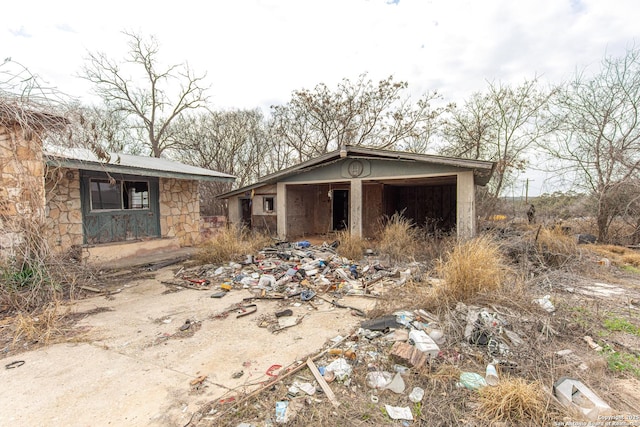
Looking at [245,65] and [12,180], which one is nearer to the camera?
[12,180]

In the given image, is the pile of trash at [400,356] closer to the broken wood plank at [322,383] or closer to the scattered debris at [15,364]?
the broken wood plank at [322,383]

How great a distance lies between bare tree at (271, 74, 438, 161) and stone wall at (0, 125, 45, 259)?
1434 centimetres

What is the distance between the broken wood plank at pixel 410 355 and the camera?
9.34ft

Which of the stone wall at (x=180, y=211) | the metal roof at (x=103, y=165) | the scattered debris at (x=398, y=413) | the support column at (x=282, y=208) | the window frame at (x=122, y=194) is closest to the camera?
the scattered debris at (x=398, y=413)

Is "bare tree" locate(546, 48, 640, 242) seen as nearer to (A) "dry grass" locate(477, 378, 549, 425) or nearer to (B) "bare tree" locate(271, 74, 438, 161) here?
(B) "bare tree" locate(271, 74, 438, 161)

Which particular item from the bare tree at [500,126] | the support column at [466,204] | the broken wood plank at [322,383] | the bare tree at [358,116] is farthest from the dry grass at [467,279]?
the bare tree at [358,116]

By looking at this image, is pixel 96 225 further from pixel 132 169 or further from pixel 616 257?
pixel 616 257

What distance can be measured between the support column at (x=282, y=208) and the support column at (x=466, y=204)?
20.2 ft

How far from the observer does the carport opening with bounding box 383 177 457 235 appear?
1376cm

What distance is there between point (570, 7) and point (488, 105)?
29.9 ft

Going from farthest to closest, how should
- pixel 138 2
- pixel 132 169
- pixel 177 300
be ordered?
pixel 138 2, pixel 132 169, pixel 177 300

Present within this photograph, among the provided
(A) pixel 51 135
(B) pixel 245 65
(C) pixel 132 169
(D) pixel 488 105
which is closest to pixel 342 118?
(B) pixel 245 65

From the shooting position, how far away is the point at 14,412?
7.88ft

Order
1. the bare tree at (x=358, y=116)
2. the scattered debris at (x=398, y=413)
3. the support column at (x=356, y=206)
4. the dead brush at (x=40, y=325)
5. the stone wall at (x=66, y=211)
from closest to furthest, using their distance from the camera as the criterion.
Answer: the scattered debris at (x=398, y=413), the dead brush at (x=40, y=325), the stone wall at (x=66, y=211), the support column at (x=356, y=206), the bare tree at (x=358, y=116)
